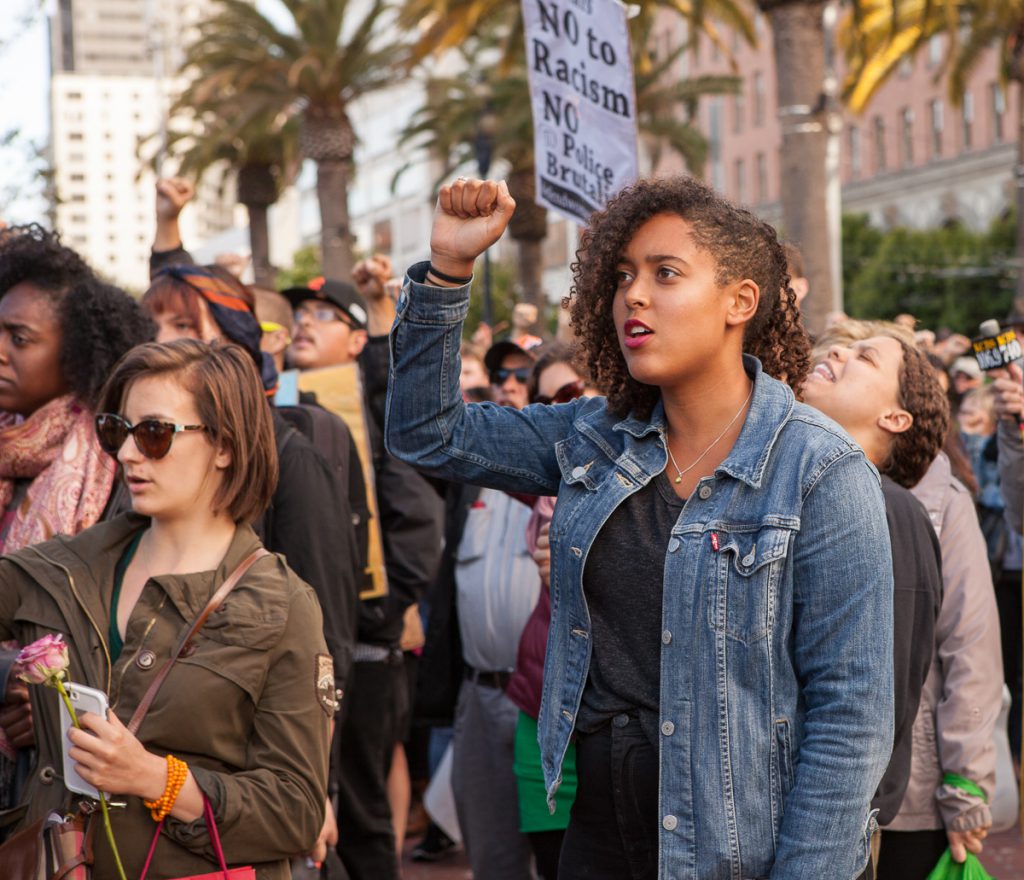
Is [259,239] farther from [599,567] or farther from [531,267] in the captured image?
[599,567]

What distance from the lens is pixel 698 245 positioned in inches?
113

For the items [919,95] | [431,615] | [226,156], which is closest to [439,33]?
[226,156]

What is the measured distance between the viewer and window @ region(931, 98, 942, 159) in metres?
64.1

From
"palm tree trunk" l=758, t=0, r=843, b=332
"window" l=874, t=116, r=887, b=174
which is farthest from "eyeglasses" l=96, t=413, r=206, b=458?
"window" l=874, t=116, r=887, b=174

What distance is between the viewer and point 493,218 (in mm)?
2852

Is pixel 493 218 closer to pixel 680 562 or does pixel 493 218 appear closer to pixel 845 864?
pixel 680 562

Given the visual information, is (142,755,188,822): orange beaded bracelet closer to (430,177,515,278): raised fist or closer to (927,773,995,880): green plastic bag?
(430,177,515,278): raised fist

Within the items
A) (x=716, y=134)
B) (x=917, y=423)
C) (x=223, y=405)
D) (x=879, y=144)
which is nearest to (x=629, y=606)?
(x=223, y=405)

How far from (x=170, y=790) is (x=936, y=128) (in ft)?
214

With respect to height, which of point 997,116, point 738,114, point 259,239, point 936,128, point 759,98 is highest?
point 759,98

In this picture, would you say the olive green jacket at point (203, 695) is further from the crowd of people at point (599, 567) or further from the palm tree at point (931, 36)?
the palm tree at point (931, 36)

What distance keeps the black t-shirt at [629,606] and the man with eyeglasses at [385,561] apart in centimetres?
286

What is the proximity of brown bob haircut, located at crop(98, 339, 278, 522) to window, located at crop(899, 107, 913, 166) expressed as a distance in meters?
65.5

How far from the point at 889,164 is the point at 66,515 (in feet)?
219
